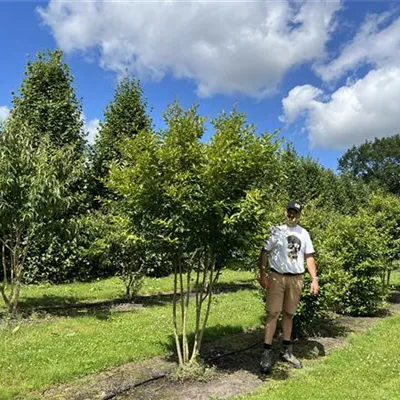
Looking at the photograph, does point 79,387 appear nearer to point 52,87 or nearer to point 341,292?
point 341,292

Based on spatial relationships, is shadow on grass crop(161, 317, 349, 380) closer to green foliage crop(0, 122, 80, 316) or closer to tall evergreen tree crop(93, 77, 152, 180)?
green foliage crop(0, 122, 80, 316)

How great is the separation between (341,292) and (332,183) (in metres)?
20.8

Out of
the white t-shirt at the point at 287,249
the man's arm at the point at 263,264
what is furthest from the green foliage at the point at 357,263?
the man's arm at the point at 263,264

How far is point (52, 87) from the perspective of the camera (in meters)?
12.9

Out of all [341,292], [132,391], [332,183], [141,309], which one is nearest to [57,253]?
[141,309]

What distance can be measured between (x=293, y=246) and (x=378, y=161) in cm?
6235

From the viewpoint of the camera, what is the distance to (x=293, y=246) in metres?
5.57

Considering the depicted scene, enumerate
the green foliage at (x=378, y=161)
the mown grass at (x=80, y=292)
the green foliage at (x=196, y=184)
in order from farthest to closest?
the green foliage at (x=378, y=161), the mown grass at (x=80, y=292), the green foliage at (x=196, y=184)

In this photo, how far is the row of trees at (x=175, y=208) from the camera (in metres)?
4.80

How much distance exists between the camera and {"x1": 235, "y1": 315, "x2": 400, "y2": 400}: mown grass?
4500 mm

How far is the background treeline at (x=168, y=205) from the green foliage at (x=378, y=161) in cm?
5027

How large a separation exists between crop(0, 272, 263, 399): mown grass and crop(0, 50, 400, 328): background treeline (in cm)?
110

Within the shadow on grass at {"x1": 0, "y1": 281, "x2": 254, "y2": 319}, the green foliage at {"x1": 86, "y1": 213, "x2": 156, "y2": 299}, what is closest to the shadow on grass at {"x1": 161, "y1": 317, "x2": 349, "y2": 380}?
the shadow on grass at {"x1": 0, "y1": 281, "x2": 254, "y2": 319}

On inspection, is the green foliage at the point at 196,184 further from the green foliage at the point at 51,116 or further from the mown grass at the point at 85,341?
the green foliage at the point at 51,116
